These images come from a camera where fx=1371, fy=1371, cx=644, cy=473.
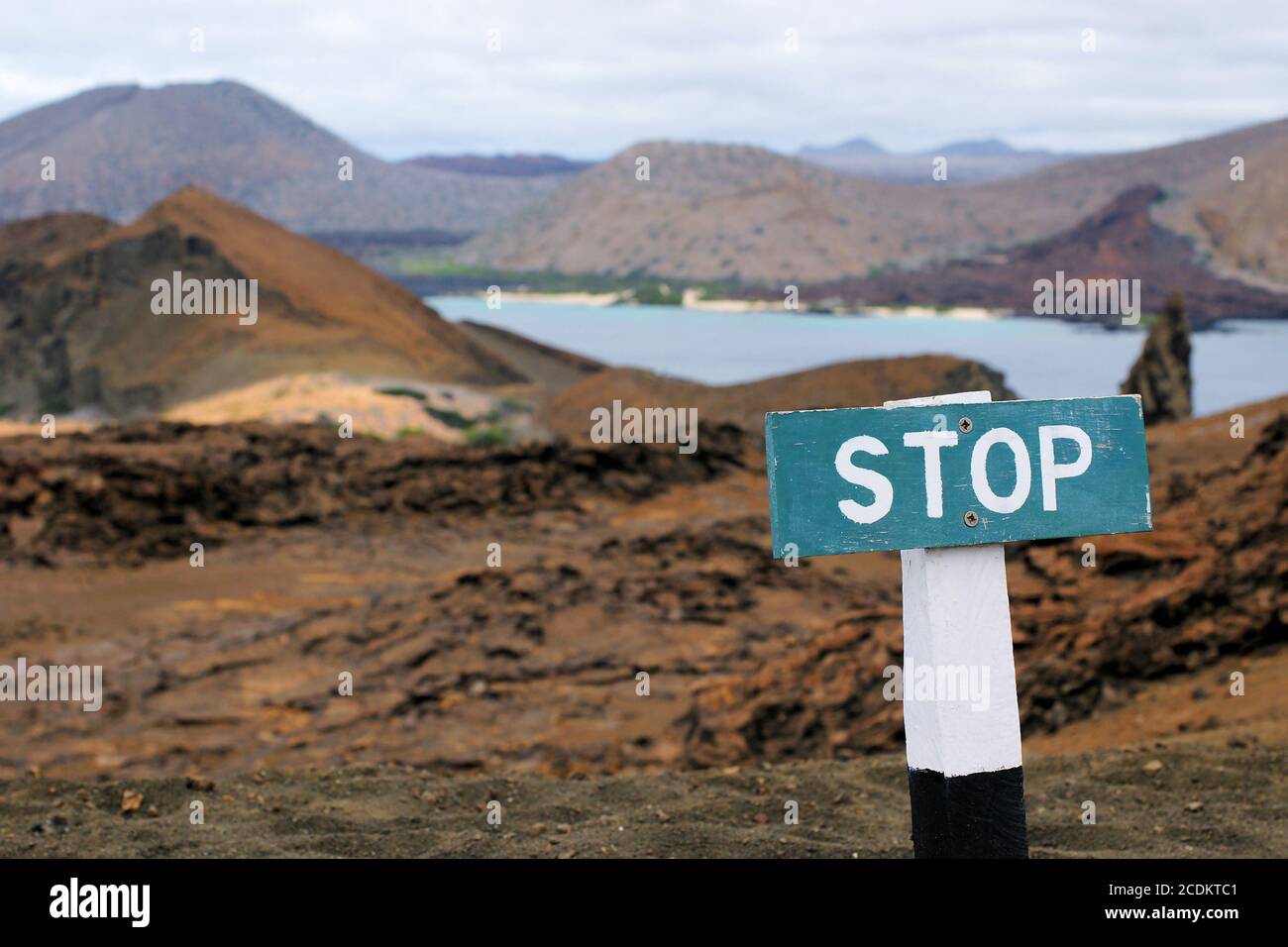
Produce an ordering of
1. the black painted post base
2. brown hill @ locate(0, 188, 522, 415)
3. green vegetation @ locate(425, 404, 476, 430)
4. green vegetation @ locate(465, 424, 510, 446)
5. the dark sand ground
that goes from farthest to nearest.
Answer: brown hill @ locate(0, 188, 522, 415), green vegetation @ locate(425, 404, 476, 430), green vegetation @ locate(465, 424, 510, 446), the dark sand ground, the black painted post base

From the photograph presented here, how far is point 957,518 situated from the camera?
3344 mm

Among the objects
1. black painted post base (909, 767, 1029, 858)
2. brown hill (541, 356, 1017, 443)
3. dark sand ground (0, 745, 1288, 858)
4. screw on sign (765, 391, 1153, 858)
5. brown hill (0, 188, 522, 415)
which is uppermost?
brown hill (0, 188, 522, 415)

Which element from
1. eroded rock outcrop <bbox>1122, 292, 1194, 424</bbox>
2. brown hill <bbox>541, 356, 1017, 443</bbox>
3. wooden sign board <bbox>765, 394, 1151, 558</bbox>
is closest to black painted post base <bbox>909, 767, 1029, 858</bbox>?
wooden sign board <bbox>765, 394, 1151, 558</bbox>

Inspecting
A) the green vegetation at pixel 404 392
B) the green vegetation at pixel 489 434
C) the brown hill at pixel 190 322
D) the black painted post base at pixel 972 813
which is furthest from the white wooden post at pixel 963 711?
the brown hill at pixel 190 322

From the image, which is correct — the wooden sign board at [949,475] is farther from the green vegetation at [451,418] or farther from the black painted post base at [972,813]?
the green vegetation at [451,418]

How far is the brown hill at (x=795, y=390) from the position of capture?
29.7 meters

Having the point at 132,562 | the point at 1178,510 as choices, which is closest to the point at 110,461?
the point at 132,562

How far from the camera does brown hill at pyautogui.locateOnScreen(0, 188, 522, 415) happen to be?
36.1m

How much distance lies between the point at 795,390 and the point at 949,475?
27392 millimetres

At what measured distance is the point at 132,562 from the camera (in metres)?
17.2

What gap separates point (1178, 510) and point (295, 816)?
1044 centimetres

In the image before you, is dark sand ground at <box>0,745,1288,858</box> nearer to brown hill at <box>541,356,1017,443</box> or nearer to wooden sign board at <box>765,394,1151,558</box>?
wooden sign board at <box>765,394,1151,558</box>

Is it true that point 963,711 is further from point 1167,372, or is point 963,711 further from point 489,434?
point 489,434

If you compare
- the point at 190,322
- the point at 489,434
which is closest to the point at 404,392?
the point at 489,434
